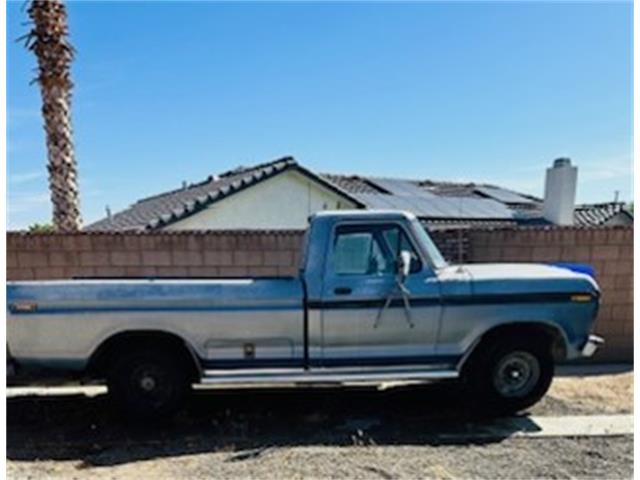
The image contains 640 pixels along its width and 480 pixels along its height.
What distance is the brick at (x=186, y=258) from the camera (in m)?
8.38

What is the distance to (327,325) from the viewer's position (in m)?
6.11

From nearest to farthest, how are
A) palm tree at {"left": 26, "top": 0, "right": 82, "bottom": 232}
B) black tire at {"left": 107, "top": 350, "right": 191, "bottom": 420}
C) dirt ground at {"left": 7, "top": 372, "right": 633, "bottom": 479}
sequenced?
dirt ground at {"left": 7, "top": 372, "right": 633, "bottom": 479}
black tire at {"left": 107, "top": 350, "right": 191, "bottom": 420}
palm tree at {"left": 26, "top": 0, "right": 82, "bottom": 232}

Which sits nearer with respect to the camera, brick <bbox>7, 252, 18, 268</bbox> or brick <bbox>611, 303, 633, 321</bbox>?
brick <bbox>7, 252, 18, 268</bbox>

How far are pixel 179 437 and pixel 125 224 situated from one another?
1188 centimetres

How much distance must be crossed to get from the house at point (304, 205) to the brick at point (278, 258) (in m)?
6.87

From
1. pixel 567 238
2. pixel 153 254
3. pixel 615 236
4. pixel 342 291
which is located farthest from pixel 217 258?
pixel 615 236

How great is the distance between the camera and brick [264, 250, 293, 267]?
334 inches

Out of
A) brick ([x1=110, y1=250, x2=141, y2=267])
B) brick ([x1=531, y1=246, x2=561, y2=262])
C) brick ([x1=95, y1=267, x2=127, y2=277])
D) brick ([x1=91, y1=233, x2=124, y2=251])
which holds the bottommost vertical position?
brick ([x1=95, y1=267, x2=127, y2=277])

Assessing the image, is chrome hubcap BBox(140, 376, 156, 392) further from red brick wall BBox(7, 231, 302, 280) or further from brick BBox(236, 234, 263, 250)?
brick BBox(236, 234, 263, 250)

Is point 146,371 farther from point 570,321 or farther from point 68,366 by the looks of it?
point 570,321

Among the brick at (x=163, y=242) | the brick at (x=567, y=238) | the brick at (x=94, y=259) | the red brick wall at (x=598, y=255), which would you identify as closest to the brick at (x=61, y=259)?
the brick at (x=94, y=259)

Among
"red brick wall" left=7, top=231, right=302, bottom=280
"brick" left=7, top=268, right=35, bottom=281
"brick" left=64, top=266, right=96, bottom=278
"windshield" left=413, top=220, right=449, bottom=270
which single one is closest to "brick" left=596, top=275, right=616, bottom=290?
"windshield" left=413, top=220, right=449, bottom=270

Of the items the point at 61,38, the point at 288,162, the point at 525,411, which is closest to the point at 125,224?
the point at 288,162

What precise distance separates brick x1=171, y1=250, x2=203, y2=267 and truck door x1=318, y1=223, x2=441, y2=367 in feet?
8.87
